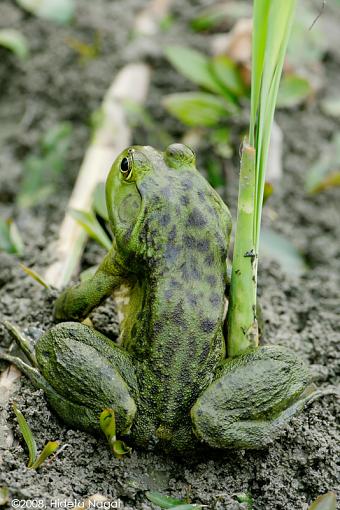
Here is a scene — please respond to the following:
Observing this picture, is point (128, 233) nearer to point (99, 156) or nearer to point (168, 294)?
point (168, 294)

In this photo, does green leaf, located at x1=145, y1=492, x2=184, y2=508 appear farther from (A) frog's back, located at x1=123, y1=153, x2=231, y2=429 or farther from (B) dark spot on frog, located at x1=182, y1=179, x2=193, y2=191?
(B) dark spot on frog, located at x1=182, y1=179, x2=193, y2=191

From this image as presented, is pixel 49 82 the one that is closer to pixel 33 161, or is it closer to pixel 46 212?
pixel 33 161

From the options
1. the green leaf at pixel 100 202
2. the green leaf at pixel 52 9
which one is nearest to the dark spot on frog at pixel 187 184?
the green leaf at pixel 100 202

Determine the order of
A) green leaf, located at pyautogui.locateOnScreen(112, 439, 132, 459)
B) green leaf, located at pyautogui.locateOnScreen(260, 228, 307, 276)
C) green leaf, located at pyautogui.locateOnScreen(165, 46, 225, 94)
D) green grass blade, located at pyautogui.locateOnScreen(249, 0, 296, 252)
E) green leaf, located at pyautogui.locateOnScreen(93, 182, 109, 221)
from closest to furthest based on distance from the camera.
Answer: green grass blade, located at pyautogui.locateOnScreen(249, 0, 296, 252) < green leaf, located at pyautogui.locateOnScreen(112, 439, 132, 459) < green leaf, located at pyautogui.locateOnScreen(93, 182, 109, 221) < green leaf, located at pyautogui.locateOnScreen(260, 228, 307, 276) < green leaf, located at pyautogui.locateOnScreen(165, 46, 225, 94)

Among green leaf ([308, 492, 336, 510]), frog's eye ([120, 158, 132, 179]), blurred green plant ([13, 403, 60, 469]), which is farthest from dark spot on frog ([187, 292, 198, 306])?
green leaf ([308, 492, 336, 510])

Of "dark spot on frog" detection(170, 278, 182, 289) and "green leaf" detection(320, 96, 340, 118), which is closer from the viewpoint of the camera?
"dark spot on frog" detection(170, 278, 182, 289)

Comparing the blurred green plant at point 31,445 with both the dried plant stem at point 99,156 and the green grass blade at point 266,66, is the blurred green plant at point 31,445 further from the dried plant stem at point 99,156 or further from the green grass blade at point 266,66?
the green grass blade at point 266,66

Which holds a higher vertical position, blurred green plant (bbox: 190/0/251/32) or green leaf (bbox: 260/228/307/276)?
blurred green plant (bbox: 190/0/251/32)

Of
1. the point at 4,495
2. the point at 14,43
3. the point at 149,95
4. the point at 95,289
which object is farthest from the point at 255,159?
the point at 14,43
